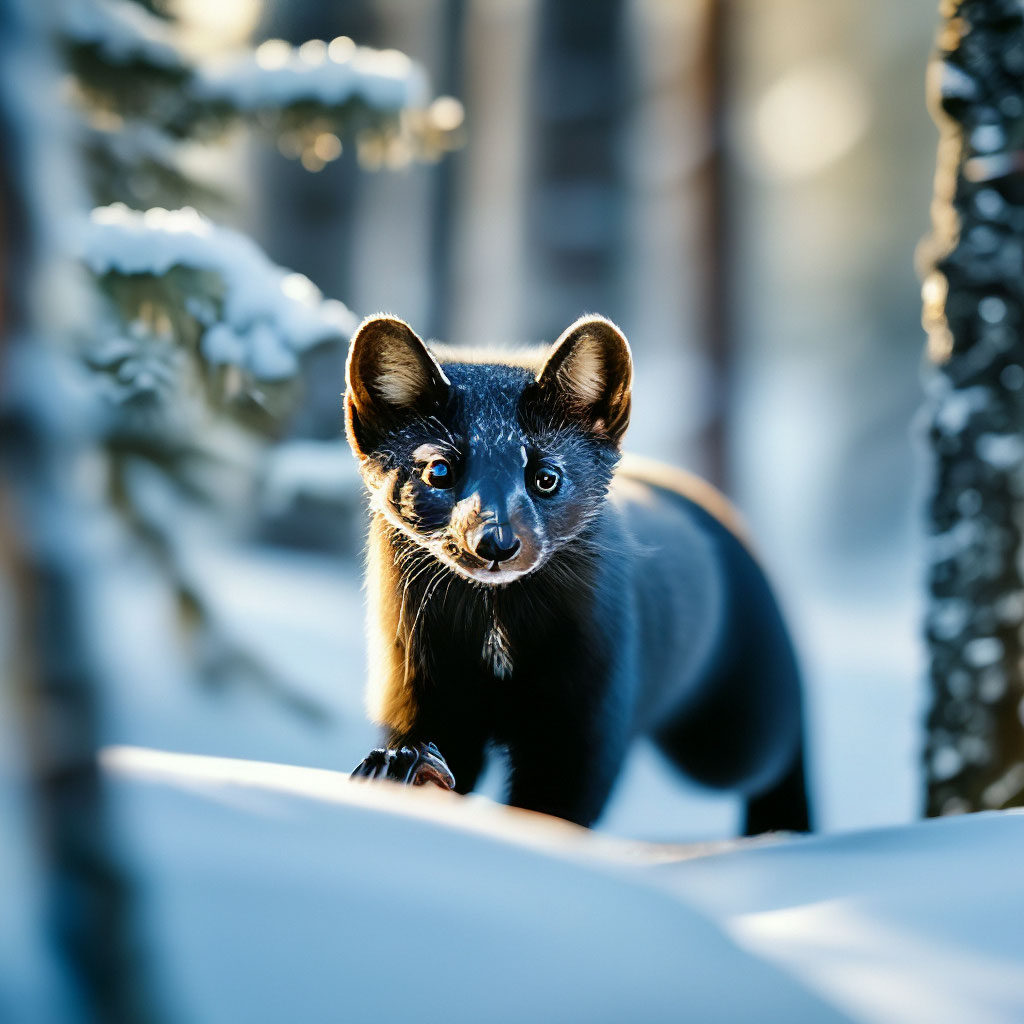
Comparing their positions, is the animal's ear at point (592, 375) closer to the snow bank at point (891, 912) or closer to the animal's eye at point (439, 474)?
the animal's eye at point (439, 474)

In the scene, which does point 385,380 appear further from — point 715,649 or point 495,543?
point 715,649

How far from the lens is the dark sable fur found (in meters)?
1.75

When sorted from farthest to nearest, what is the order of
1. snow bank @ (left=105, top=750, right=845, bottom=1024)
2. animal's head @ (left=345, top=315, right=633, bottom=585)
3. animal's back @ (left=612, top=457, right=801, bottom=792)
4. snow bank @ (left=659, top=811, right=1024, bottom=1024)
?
1. animal's back @ (left=612, top=457, right=801, bottom=792)
2. animal's head @ (left=345, top=315, right=633, bottom=585)
3. snow bank @ (left=659, top=811, right=1024, bottom=1024)
4. snow bank @ (left=105, top=750, right=845, bottom=1024)

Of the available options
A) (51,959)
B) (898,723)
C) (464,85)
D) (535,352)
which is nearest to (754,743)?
(535,352)

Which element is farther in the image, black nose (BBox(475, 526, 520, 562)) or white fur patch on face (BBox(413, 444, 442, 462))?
white fur patch on face (BBox(413, 444, 442, 462))

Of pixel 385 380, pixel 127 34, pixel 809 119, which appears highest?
pixel 809 119

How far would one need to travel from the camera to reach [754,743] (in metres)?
2.82

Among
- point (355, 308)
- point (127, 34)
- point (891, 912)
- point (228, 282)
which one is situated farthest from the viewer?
point (355, 308)

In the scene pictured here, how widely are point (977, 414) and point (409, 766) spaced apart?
193 centimetres

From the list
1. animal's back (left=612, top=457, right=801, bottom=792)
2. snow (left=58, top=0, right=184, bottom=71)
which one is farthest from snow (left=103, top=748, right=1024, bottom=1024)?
snow (left=58, top=0, right=184, bottom=71)

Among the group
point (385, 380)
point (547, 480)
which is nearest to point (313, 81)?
point (385, 380)

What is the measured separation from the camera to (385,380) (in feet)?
5.92

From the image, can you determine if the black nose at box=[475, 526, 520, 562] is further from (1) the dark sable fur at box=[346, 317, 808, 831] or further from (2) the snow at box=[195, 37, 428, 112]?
(2) the snow at box=[195, 37, 428, 112]

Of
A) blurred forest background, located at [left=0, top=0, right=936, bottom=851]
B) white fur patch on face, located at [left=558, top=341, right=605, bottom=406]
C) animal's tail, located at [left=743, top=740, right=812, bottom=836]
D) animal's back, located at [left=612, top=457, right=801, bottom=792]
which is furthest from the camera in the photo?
animal's tail, located at [left=743, top=740, right=812, bottom=836]
